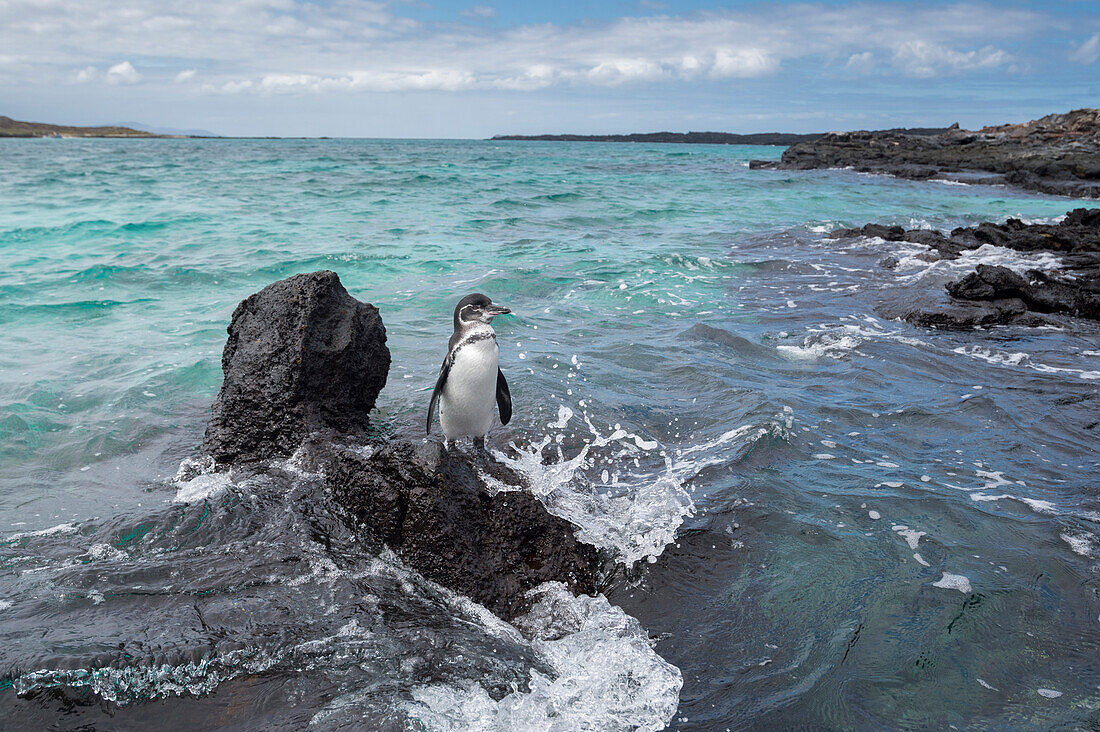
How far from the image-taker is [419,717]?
3.07 metres

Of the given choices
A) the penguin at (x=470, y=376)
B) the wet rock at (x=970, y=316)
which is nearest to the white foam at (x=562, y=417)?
the penguin at (x=470, y=376)

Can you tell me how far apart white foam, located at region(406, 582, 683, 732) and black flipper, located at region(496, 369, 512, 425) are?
7.53ft

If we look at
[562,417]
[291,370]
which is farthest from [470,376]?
[562,417]

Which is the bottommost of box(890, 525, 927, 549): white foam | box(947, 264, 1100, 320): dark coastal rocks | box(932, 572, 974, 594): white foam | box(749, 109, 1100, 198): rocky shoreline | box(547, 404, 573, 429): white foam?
box(932, 572, 974, 594): white foam

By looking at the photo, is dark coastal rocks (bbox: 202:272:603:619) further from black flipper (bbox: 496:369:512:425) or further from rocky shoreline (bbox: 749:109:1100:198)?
rocky shoreline (bbox: 749:109:1100:198)

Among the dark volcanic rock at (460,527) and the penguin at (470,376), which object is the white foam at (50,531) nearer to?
the dark volcanic rock at (460,527)

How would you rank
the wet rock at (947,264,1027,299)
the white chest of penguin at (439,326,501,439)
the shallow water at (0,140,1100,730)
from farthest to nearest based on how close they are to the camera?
the wet rock at (947,264,1027,299) → the white chest of penguin at (439,326,501,439) → the shallow water at (0,140,1100,730)

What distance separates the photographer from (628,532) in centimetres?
471

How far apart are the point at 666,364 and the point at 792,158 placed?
5488 cm

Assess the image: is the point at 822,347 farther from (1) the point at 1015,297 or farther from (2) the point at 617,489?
(2) the point at 617,489

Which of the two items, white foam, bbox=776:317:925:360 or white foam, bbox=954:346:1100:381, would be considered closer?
white foam, bbox=954:346:1100:381

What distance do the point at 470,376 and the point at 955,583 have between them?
3.51 metres

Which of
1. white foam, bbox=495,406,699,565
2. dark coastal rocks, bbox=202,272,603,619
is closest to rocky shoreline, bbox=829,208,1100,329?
white foam, bbox=495,406,699,565

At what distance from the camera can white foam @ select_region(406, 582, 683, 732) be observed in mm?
3150
